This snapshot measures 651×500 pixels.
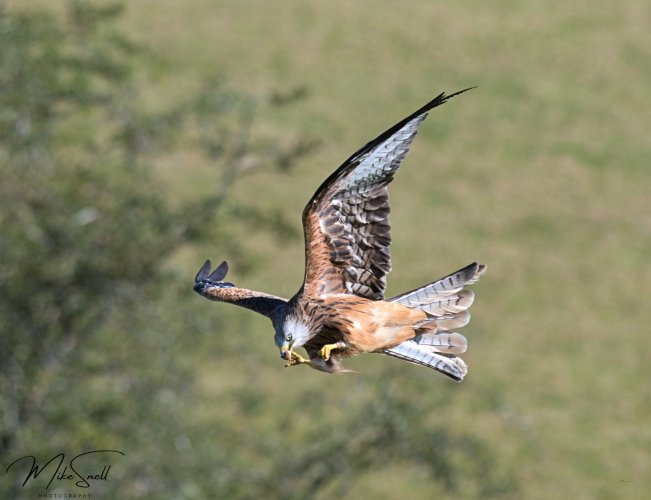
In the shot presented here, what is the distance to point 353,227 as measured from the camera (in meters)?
8.46

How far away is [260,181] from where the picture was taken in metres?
33.8

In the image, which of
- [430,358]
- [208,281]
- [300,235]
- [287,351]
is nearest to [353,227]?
[287,351]

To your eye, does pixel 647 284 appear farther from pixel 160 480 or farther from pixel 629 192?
pixel 160 480

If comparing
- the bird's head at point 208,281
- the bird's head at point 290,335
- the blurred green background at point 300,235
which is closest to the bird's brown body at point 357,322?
the bird's head at point 290,335

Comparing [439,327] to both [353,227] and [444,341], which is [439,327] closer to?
[444,341]

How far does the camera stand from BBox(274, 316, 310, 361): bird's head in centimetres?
806

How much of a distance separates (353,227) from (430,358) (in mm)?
1039

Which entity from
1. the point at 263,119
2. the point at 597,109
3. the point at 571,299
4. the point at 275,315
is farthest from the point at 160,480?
the point at 597,109

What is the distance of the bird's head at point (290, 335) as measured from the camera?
26.5ft

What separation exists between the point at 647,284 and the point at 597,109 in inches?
318
